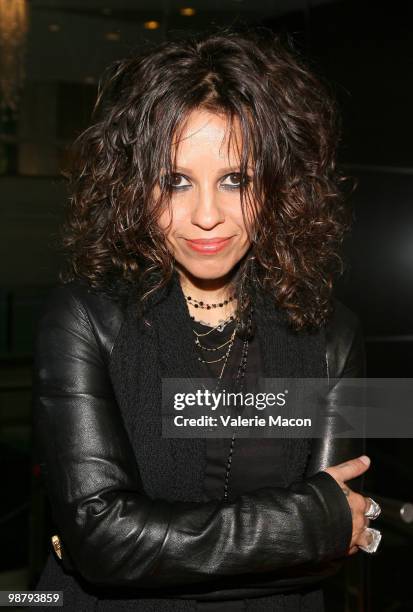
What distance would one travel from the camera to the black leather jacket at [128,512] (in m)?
1.27

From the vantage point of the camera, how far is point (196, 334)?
5.15 feet

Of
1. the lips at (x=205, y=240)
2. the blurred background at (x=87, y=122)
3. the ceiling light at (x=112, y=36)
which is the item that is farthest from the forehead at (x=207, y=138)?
the ceiling light at (x=112, y=36)

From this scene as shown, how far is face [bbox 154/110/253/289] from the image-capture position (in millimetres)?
1352

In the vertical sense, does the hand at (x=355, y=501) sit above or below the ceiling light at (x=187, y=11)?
below

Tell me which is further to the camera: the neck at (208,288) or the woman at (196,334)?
the neck at (208,288)

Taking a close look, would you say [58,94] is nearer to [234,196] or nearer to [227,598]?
[234,196]

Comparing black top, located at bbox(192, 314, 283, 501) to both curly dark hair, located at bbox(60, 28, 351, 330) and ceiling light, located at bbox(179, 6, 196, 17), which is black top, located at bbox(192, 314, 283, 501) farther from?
ceiling light, located at bbox(179, 6, 196, 17)

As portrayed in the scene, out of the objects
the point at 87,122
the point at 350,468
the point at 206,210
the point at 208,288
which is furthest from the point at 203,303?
the point at 87,122

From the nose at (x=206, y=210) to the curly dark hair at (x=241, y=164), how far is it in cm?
6

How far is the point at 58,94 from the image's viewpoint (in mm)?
2734

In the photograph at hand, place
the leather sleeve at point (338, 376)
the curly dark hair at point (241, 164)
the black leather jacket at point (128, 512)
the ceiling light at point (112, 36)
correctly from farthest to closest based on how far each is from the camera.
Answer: the ceiling light at point (112, 36)
the leather sleeve at point (338, 376)
the curly dark hair at point (241, 164)
the black leather jacket at point (128, 512)

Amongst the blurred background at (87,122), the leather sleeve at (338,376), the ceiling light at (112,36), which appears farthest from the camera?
the ceiling light at (112,36)

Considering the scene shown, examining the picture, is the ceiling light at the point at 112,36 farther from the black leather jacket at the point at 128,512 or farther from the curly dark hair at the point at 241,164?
the black leather jacket at the point at 128,512

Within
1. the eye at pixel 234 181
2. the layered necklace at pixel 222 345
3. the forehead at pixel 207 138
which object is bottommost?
the layered necklace at pixel 222 345
